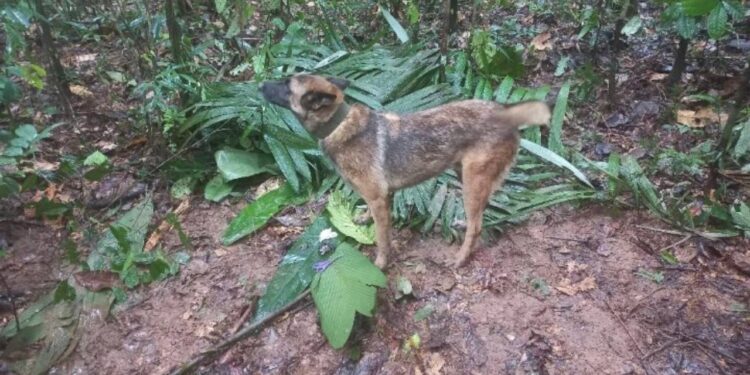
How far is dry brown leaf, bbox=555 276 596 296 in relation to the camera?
3.92 m

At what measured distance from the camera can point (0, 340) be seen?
372cm

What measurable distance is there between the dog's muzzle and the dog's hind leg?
139 cm

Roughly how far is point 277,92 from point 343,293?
4.87 ft

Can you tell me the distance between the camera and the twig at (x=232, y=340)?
11.8 ft

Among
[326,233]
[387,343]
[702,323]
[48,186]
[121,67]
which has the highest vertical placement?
[121,67]

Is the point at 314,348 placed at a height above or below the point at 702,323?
above

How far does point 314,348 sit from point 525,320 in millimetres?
1537

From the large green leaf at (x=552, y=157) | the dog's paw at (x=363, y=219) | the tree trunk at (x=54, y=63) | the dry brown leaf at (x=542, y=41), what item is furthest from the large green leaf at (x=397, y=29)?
the tree trunk at (x=54, y=63)

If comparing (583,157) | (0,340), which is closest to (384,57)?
(583,157)

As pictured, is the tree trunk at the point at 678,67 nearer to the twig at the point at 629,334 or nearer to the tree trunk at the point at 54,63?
the twig at the point at 629,334

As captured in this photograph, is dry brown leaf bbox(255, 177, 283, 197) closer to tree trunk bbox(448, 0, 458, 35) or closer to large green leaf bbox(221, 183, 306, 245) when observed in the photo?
large green leaf bbox(221, 183, 306, 245)

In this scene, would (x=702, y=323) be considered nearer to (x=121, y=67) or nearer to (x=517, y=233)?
(x=517, y=233)

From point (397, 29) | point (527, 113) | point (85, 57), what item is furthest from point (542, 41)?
point (85, 57)

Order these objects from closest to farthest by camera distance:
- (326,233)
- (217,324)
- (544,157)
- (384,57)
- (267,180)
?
(217,324), (326,233), (544,157), (267,180), (384,57)
